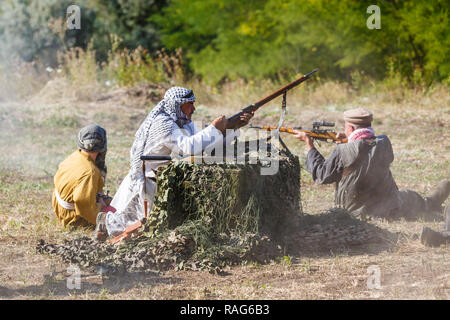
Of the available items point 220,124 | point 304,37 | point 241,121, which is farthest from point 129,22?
point 220,124

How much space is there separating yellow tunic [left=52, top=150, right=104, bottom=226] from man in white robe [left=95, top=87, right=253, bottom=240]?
→ 1.45 feet

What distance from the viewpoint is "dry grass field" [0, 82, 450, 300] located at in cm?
498

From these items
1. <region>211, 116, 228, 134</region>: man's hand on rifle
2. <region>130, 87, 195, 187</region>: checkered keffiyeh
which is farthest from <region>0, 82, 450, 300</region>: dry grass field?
<region>211, 116, 228, 134</region>: man's hand on rifle

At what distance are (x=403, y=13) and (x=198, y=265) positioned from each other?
14122mm

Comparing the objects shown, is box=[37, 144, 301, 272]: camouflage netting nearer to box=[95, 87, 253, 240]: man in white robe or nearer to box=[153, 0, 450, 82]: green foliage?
box=[95, 87, 253, 240]: man in white robe

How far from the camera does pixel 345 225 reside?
630 centimetres

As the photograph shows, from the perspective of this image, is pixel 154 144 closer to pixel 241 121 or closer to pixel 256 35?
pixel 241 121

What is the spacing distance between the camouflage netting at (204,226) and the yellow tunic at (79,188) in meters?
0.84

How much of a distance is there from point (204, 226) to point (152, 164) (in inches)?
39.9

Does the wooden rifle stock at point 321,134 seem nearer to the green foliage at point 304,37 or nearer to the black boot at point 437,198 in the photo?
the black boot at point 437,198

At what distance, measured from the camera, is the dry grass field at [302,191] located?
4.98 m

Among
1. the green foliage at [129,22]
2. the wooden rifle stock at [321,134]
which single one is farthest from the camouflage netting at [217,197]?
the green foliage at [129,22]

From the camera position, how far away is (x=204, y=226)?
5648 mm

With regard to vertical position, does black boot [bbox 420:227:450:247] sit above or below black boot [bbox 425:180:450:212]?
below
